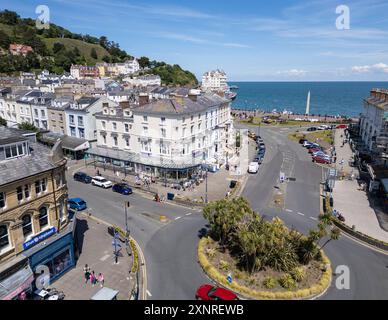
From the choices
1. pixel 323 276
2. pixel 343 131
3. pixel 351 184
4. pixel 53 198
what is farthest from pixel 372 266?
pixel 343 131

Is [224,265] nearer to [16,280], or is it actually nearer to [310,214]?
[16,280]

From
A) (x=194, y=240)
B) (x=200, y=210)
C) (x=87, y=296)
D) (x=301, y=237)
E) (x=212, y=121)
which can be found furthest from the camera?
(x=212, y=121)

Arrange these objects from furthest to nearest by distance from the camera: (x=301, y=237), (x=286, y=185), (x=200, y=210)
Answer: (x=286, y=185), (x=200, y=210), (x=301, y=237)

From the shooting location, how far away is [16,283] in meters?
21.3

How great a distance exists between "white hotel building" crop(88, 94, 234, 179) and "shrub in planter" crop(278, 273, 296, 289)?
26066mm

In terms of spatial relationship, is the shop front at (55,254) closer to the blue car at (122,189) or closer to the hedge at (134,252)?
the hedge at (134,252)

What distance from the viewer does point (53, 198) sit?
1005 inches

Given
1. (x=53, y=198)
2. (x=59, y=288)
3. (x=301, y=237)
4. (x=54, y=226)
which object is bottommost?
(x=59, y=288)

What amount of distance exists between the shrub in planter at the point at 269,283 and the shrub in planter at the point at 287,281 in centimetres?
63

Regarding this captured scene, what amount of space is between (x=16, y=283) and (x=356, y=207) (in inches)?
1533

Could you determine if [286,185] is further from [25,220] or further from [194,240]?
→ [25,220]

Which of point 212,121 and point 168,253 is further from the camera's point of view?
point 212,121

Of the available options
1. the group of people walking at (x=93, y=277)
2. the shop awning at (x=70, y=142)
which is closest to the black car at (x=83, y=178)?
the shop awning at (x=70, y=142)

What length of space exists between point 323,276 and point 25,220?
24.8 m
